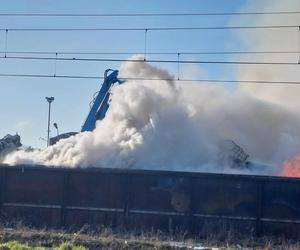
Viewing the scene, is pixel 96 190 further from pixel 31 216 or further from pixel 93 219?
pixel 31 216

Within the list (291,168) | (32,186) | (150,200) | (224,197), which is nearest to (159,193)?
(150,200)

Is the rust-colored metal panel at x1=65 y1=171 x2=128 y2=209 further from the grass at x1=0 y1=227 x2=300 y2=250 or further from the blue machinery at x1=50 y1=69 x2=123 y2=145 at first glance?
the blue machinery at x1=50 y1=69 x2=123 y2=145

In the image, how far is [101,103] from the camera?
21.7 m

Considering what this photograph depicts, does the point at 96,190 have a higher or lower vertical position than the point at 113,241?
higher

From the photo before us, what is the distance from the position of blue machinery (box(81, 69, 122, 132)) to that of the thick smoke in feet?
1.78

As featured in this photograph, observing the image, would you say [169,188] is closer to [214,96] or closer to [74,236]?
[74,236]

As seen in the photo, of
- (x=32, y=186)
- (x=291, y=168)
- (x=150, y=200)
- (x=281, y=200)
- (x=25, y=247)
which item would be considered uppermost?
(x=291, y=168)

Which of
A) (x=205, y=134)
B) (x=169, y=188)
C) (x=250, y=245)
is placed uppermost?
(x=205, y=134)

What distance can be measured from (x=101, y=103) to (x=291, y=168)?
8.28 m

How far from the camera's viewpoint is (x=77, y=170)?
13750 mm

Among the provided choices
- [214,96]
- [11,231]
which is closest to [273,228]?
[11,231]

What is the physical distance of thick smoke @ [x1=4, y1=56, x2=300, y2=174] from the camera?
17281 millimetres

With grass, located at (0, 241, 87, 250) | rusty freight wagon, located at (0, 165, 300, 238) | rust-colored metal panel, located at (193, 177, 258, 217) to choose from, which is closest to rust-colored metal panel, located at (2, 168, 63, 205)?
rusty freight wagon, located at (0, 165, 300, 238)

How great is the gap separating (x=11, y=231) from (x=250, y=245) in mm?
5596
